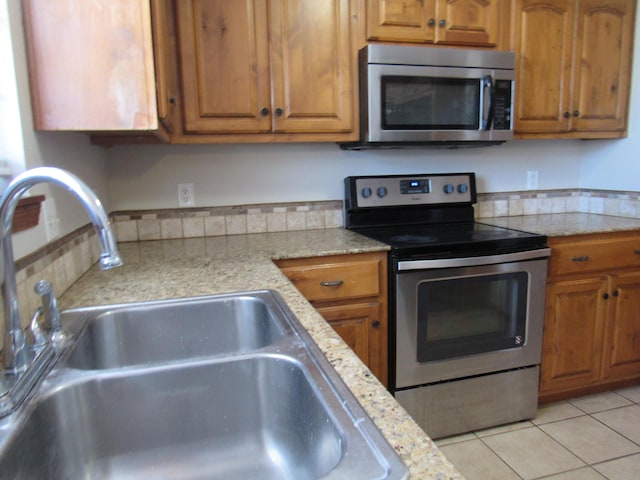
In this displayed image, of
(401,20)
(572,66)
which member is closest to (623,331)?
(572,66)

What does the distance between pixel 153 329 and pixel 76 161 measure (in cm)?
74

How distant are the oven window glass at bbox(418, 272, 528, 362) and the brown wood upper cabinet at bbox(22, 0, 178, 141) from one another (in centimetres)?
129

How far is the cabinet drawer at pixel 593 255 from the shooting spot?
81.7 inches

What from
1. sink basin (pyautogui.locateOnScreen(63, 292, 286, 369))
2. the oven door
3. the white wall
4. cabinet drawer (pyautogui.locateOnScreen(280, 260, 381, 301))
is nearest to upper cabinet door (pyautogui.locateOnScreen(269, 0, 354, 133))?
the white wall

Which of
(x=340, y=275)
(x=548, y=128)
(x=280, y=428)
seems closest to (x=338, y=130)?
(x=340, y=275)

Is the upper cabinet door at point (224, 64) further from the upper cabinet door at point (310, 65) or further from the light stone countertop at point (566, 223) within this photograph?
the light stone countertop at point (566, 223)

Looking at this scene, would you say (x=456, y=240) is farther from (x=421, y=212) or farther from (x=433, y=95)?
(x=433, y=95)

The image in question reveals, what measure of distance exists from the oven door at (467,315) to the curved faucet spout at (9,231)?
132 centimetres

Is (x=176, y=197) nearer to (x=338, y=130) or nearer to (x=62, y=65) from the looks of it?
(x=338, y=130)

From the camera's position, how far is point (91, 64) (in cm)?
110

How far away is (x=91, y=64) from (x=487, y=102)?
169 centimetres

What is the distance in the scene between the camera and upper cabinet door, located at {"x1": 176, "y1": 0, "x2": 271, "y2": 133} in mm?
1803

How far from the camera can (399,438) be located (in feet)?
1.82

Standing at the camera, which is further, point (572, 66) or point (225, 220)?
point (572, 66)
